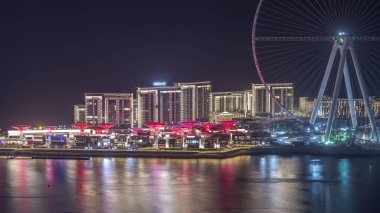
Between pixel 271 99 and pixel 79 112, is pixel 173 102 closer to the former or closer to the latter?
pixel 271 99

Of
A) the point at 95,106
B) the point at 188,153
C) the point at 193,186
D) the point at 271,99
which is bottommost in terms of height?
the point at 193,186

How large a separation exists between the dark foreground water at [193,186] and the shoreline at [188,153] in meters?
1.98

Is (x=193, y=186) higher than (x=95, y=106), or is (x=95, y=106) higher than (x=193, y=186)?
(x=95, y=106)

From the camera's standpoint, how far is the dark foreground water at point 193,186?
8.73 m

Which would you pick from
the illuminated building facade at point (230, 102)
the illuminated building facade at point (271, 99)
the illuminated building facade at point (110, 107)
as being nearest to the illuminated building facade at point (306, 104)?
the illuminated building facade at point (271, 99)

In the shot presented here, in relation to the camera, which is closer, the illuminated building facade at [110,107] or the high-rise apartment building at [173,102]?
the high-rise apartment building at [173,102]

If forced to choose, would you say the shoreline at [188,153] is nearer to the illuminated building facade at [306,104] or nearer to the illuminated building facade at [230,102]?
the illuminated building facade at [306,104]

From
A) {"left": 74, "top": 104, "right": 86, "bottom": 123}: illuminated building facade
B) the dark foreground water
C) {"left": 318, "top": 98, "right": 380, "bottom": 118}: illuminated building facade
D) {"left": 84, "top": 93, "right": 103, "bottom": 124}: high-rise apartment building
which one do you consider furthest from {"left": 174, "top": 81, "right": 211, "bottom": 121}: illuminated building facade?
the dark foreground water

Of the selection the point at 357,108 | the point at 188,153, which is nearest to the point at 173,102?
the point at 357,108

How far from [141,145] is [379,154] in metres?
8.85

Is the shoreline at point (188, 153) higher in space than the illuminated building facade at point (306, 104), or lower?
lower

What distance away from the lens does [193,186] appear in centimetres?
1077

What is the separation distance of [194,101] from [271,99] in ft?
20.6

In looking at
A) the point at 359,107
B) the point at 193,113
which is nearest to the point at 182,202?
the point at 359,107
